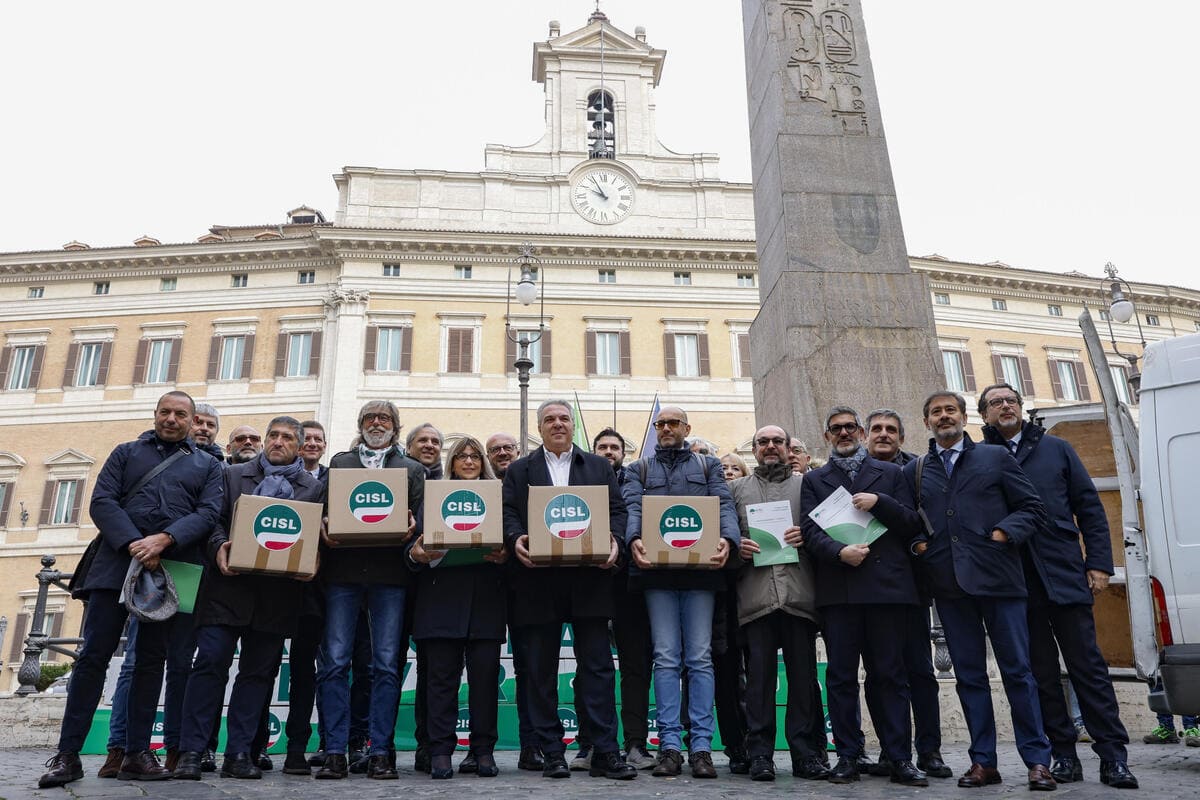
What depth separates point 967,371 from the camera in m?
28.6

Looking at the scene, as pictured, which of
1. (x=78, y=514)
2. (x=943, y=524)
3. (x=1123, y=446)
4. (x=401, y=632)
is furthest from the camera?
(x=78, y=514)

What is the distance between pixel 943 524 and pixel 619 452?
205cm

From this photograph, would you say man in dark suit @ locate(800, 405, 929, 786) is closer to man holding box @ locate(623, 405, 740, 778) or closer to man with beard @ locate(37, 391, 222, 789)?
man holding box @ locate(623, 405, 740, 778)

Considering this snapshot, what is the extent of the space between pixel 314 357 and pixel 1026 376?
21.8 metres

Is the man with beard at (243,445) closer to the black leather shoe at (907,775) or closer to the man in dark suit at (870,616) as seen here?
the man in dark suit at (870,616)

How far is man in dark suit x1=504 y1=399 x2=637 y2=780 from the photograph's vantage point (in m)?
4.27

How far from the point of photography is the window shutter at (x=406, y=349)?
25953 millimetres

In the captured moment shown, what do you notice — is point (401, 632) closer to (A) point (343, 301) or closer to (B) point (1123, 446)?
(B) point (1123, 446)

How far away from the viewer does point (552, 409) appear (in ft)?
15.4

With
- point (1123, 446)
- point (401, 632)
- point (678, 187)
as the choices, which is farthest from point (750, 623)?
point (678, 187)

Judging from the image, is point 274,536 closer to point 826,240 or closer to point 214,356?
point 826,240

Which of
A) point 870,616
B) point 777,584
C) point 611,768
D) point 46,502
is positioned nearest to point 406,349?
point 46,502

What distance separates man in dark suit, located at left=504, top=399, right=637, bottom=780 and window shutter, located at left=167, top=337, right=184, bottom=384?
24845 millimetres

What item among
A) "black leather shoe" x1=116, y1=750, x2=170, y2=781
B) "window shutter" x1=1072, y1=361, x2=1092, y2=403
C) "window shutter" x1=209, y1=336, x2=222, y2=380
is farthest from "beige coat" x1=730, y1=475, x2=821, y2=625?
"window shutter" x1=1072, y1=361, x2=1092, y2=403
